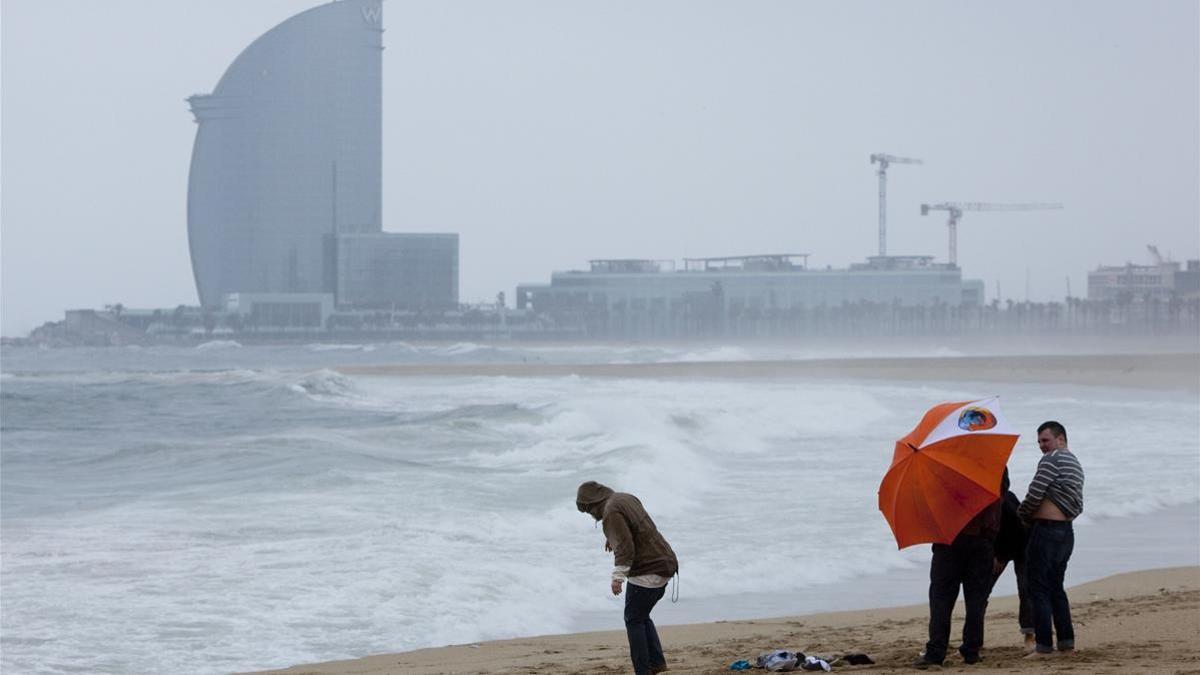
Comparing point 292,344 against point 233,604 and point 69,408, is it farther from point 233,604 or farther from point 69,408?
point 233,604

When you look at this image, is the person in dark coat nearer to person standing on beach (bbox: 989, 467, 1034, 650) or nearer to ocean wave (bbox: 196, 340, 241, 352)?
person standing on beach (bbox: 989, 467, 1034, 650)

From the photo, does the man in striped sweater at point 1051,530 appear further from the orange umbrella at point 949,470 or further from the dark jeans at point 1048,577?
the orange umbrella at point 949,470

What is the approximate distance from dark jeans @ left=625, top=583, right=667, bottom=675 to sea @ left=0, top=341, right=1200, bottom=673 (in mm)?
2491

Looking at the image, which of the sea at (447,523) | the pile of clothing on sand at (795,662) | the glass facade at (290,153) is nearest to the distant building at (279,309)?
the glass facade at (290,153)

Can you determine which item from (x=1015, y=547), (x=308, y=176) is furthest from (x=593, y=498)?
(x=308, y=176)

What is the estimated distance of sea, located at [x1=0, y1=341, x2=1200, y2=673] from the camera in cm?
952

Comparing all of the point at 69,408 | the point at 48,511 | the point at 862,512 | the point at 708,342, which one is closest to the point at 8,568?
the point at 48,511

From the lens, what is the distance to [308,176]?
158250 mm

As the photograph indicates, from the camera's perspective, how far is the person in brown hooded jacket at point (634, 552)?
6469 mm

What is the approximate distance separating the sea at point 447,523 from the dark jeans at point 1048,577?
3.03m

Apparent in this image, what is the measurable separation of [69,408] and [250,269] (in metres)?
121

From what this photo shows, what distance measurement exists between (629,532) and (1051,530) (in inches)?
74.2

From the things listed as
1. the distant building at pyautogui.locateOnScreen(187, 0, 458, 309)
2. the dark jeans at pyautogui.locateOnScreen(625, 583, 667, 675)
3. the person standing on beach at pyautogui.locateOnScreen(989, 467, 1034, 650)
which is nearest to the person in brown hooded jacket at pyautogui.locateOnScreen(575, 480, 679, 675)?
the dark jeans at pyautogui.locateOnScreen(625, 583, 667, 675)

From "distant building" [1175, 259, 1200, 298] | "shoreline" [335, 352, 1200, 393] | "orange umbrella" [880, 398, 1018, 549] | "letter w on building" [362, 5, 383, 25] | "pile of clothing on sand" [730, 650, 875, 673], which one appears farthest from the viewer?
"letter w on building" [362, 5, 383, 25]
